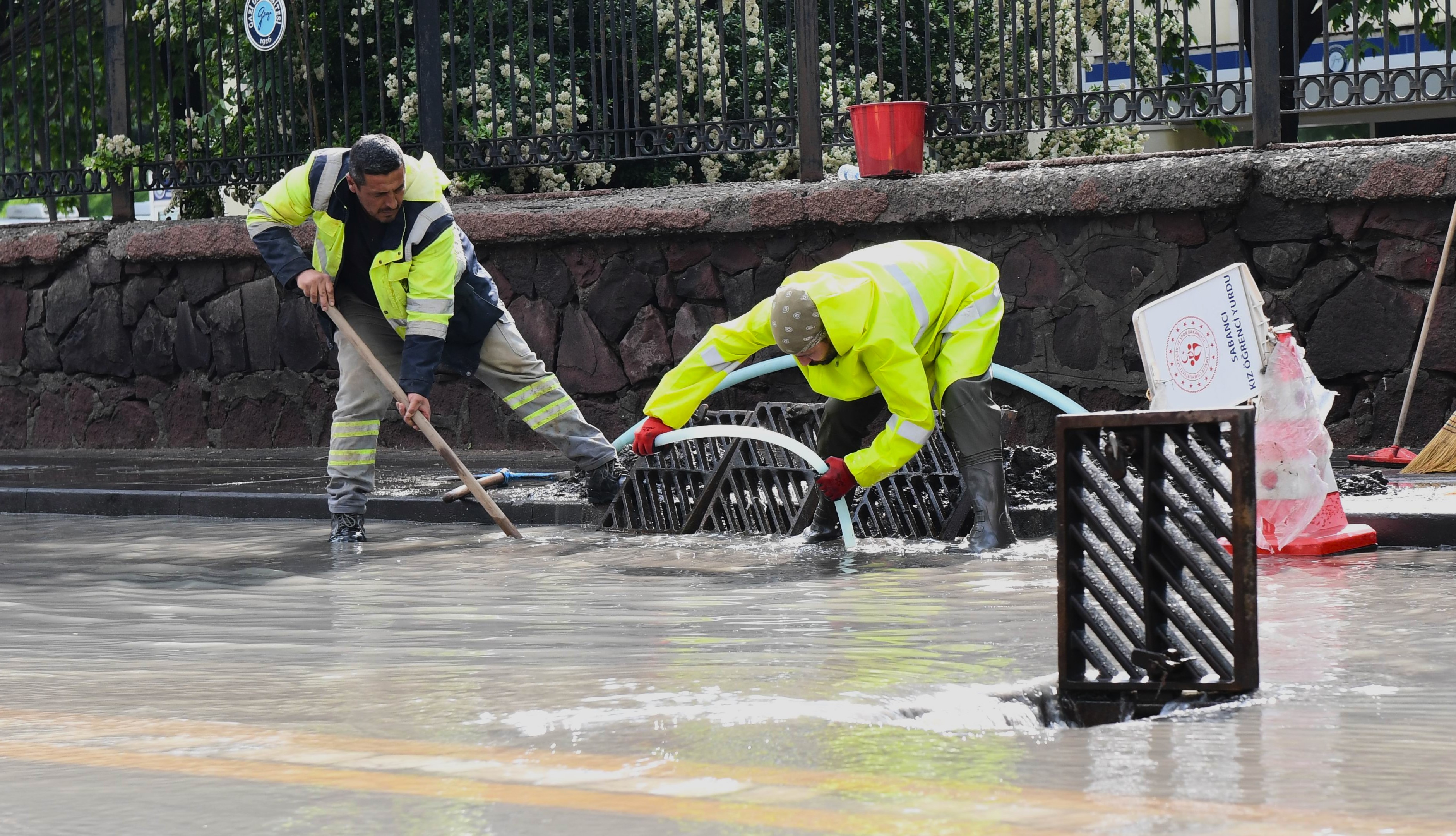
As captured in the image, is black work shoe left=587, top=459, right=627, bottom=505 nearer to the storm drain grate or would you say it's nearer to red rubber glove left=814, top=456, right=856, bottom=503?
the storm drain grate

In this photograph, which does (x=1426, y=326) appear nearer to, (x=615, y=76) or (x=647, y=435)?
(x=647, y=435)

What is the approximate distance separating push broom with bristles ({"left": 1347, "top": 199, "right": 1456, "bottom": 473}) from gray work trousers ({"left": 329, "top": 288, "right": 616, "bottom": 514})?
337 centimetres

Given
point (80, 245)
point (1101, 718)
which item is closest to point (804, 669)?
point (1101, 718)

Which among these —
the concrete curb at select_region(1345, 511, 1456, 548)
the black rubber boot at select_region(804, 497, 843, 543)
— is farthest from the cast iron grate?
the black rubber boot at select_region(804, 497, 843, 543)

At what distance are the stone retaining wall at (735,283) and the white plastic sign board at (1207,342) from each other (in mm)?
2205

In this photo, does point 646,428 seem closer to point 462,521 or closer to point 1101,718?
point 462,521

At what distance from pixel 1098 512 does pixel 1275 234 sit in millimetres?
4885

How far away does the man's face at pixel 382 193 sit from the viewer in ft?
23.9

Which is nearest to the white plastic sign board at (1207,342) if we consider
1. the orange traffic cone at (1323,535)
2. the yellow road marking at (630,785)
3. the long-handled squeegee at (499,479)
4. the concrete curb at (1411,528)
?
the orange traffic cone at (1323,535)

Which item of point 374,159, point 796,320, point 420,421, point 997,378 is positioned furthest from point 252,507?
point 997,378

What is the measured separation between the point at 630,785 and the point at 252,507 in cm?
602

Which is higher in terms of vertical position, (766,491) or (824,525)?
(766,491)

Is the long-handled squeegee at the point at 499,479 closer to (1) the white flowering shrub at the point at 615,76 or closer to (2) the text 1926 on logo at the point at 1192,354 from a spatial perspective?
(1) the white flowering shrub at the point at 615,76

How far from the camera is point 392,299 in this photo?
7598 millimetres
